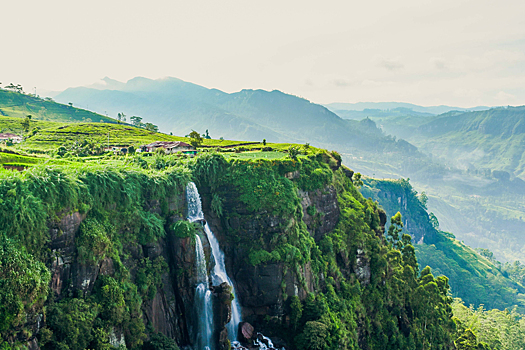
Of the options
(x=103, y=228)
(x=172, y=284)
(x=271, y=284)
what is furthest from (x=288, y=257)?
(x=103, y=228)

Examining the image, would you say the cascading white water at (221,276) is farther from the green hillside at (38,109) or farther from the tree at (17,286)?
the green hillside at (38,109)

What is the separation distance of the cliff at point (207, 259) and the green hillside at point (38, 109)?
128m

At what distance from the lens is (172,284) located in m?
34.8

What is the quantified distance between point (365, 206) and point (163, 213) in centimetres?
3465

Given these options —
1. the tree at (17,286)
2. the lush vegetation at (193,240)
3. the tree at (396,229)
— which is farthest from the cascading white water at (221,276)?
the tree at (396,229)

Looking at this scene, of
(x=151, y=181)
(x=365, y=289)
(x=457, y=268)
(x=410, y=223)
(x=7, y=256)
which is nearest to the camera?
(x=7, y=256)

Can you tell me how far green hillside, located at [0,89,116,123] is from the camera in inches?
6029

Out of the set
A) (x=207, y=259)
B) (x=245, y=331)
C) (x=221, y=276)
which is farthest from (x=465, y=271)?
(x=207, y=259)

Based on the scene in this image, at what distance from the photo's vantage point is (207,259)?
36.9 meters

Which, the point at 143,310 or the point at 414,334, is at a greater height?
the point at 143,310

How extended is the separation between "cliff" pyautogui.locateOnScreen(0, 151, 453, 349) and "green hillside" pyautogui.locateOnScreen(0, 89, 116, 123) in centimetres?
12838

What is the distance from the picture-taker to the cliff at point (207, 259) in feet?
80.8

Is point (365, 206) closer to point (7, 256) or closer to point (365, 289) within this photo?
point (365, 289)

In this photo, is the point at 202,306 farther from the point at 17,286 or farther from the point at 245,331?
the point at 17,286
